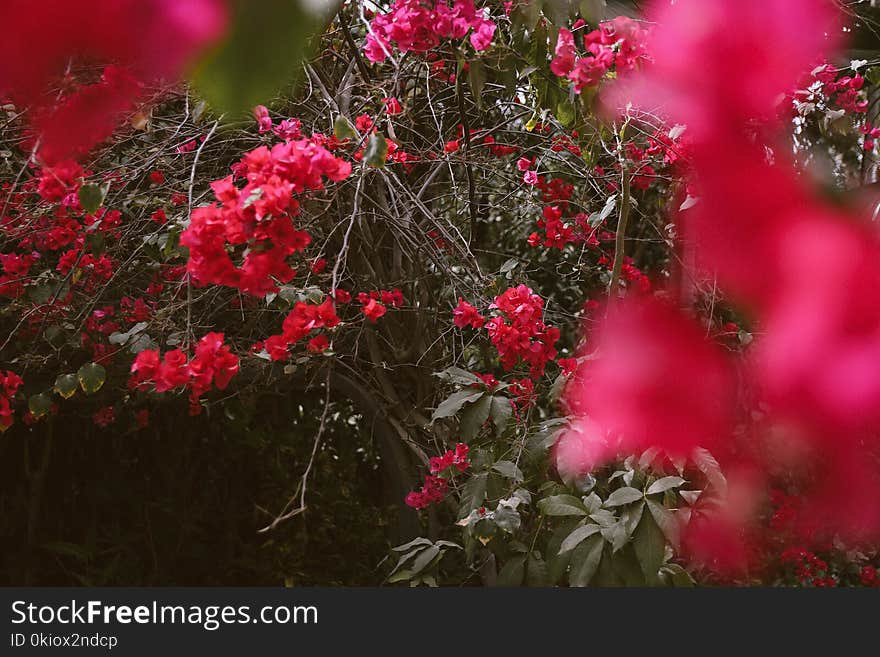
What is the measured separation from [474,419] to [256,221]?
0.73 metres

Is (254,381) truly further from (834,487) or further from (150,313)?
(834,487)

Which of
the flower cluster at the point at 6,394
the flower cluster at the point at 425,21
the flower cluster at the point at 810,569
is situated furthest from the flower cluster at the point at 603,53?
the flower cluster at the point at 810,569

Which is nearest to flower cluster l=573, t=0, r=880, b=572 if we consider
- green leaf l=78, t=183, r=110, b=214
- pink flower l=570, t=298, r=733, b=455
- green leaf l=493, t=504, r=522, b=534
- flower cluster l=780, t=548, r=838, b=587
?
pink flower l=570, t=298, r=733, b=455

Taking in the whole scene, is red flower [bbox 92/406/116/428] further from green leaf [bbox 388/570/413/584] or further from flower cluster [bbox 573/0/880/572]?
flower cluster [bbox 573/0/880/572]

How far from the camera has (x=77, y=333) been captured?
159 cm

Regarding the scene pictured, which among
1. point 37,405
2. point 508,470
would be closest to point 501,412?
point 508,470

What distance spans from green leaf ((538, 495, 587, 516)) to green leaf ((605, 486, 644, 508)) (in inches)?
2.2

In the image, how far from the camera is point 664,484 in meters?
1.21

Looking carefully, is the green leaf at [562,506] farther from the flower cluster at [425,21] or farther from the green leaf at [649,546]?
the flower cluster at [425,21]

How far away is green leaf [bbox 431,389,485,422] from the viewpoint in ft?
4.54

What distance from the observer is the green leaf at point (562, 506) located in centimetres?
129

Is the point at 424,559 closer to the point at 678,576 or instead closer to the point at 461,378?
the point at 461,378

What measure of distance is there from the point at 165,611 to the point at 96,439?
1.79m

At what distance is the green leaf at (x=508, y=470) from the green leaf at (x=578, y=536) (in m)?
0.16
